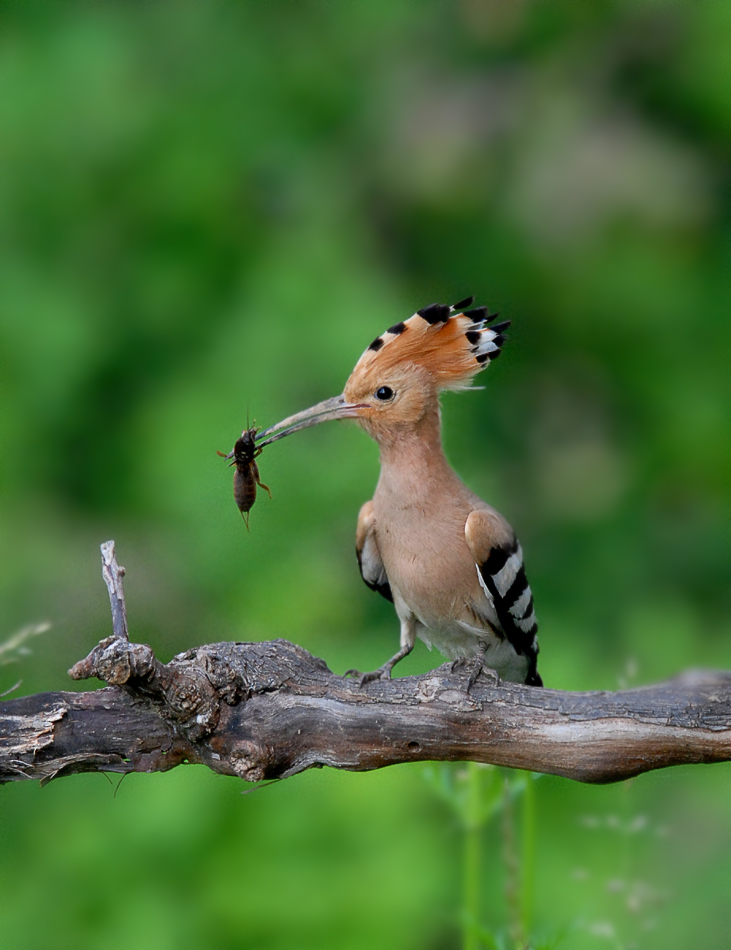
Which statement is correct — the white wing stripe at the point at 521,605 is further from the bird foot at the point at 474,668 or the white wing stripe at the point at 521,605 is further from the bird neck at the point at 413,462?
the bird neck at the point at 413,462

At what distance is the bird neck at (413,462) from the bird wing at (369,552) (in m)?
0.12

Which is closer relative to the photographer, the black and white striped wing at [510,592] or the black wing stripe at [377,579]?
the black and white striped wing at [510,592]

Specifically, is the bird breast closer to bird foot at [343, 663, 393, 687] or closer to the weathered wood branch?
bird foot at [343, 663, 393, 687]

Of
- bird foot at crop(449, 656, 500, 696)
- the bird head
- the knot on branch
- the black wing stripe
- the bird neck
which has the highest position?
the bird head

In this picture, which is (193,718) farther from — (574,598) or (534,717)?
(574,598)

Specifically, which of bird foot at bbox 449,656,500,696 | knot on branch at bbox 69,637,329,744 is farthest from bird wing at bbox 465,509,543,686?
knot on branch at bbox 69,637,329,744

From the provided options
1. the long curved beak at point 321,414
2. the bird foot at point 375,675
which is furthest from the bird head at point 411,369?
the bird foot at point 375,675

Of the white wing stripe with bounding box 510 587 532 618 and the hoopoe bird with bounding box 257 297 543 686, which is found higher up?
the hoopoe bird with bounding box 257 297 543 686

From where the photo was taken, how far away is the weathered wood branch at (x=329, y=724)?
1.79 m

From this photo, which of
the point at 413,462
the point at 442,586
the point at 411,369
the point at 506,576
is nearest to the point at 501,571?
the point at 506,576

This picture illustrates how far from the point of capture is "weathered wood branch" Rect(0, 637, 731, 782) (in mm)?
1795

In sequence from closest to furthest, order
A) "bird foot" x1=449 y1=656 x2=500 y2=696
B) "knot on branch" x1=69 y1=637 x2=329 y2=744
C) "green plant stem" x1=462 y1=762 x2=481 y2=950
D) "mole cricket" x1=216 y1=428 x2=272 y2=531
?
"knot on branch" x1=69 y1=637 x2=329 y2=744
"bird foot" x1=449 y1=656 x2=500 y2=696
"green plant stem" x1=462 y1=762 x2=481 y2=950
"mole cricket" x1=216 y1=428 x2=272 y2=531

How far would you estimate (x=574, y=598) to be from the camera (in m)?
4.07

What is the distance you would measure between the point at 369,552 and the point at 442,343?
1.74 ft
